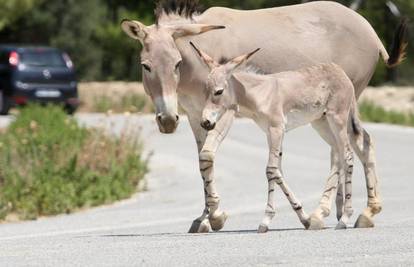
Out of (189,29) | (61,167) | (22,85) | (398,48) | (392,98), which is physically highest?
(189,29)

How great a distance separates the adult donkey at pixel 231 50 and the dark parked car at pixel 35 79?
81.1 ft

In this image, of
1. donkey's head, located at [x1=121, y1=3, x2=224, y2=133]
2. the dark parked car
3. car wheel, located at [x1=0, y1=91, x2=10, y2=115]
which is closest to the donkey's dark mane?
donkey's head, located at [x1=121, y1=3, x2=224, y2=133]

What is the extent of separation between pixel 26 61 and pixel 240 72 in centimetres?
2731

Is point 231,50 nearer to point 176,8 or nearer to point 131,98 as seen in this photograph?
point 176,8

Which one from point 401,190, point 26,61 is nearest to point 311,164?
point 401,190

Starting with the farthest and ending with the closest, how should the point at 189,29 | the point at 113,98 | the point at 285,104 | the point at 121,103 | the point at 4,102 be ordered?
the point at 113,98 < the point at 121,103 < the point at 4,102 < the point at 189,29 < the point at 285,104

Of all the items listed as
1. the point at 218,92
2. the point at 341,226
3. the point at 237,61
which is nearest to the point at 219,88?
the point at 218,92

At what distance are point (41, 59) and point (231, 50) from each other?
87.5 feet

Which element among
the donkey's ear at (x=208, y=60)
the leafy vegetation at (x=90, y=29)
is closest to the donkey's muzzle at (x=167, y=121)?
Result: the donkey's ear at (x=208, y=60)

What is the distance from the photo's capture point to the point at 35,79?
38.5 m

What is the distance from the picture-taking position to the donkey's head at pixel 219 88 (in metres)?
11.6

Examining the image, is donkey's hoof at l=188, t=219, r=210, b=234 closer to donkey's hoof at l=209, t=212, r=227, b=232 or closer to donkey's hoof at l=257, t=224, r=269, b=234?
donkey's hoof at l=209, t=212, r=227, b=232

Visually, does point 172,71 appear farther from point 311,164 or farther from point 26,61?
point 26,61

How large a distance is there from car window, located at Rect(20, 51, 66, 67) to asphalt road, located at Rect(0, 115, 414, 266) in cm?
639
